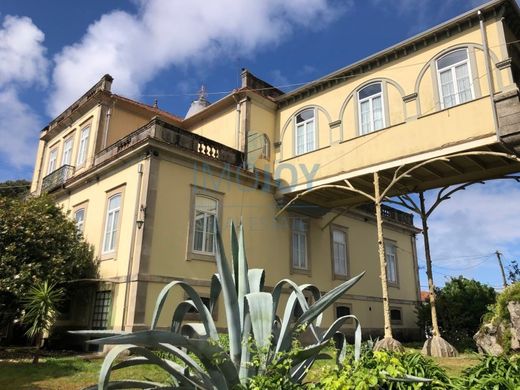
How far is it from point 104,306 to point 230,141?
730 centimetres

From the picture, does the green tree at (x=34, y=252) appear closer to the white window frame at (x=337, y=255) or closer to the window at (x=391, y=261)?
the white window frame at (x=337, y=255)

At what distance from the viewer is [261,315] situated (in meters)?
3.76

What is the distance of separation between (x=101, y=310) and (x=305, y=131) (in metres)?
9.07

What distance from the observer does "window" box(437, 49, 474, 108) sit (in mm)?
11367

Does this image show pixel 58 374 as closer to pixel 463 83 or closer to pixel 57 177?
pixel 57 177

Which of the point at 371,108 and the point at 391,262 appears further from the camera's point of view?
the point at 391,262

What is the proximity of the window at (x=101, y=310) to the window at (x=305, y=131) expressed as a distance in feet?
26.5

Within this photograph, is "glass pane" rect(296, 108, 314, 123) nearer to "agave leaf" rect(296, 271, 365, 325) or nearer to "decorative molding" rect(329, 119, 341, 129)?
"decorative molding" rect(329, 119, 341, 129)

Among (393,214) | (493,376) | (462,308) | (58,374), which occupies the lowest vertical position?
(58,374)

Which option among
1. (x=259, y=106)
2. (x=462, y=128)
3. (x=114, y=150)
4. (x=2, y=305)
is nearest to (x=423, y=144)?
(x=462, y=128)

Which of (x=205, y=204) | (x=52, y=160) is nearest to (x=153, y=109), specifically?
(x=52, y=160)

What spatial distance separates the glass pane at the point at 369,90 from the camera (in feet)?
44.3

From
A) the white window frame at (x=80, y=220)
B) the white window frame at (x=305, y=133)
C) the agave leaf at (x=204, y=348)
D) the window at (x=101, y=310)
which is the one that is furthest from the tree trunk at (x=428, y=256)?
the white window frame at (x=80, y=220)

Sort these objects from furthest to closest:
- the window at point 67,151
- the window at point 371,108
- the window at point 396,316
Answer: the window at point 396,316
the window at point 67,151
the window at point 371,108
